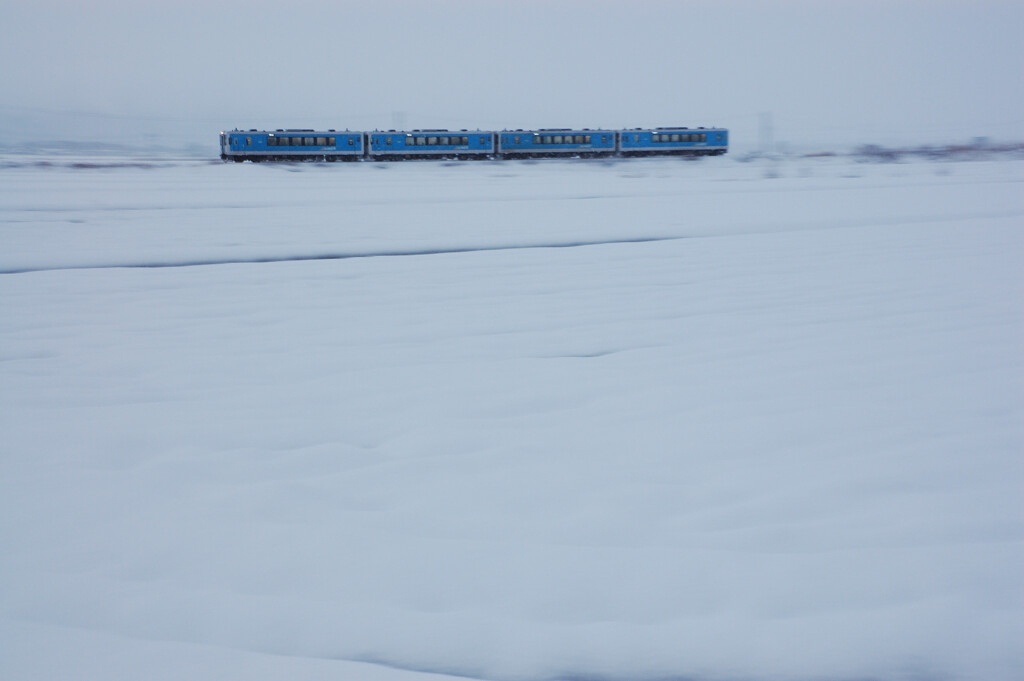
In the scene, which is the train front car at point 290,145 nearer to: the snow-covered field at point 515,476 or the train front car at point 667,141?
the train front car at point 667,141

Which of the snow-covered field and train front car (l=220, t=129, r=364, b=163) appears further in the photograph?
train front car (l=220, t=129, r=364, b=163)

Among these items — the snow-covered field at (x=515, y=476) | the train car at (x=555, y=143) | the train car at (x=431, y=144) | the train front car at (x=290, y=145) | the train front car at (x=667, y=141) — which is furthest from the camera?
the train front car at (x=667, y=141)

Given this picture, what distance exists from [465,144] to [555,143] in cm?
408

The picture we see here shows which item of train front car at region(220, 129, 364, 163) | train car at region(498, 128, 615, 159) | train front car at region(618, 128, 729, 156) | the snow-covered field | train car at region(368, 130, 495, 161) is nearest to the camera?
the snow-covered field

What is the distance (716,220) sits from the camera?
10.0m

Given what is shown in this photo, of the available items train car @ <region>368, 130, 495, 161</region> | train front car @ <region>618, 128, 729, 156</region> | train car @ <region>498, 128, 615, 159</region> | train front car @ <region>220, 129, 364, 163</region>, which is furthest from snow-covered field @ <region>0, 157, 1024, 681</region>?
train front car @ <region>618, 128, 729, 156</region>

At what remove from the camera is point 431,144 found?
3291cm

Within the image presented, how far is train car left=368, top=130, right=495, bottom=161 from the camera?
32.3m

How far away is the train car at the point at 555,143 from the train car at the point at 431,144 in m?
0.77

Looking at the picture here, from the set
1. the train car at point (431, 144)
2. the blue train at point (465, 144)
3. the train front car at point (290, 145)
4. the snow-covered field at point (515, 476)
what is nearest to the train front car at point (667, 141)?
the blue train at point (465, 144)

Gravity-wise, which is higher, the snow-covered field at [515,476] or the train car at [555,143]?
the train car at [555,143]

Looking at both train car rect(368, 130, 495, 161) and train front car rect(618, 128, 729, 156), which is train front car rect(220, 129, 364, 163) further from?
train front car rect(618, 128, 729, 156)

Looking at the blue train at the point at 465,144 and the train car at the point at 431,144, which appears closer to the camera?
the blue train at the point at 465,144

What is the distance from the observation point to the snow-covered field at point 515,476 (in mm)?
1746
